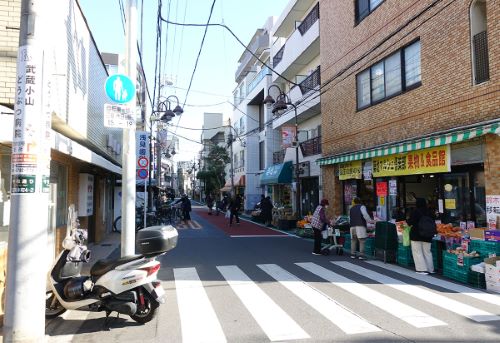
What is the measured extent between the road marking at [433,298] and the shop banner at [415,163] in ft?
11.6

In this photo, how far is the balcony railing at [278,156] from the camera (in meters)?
28.0

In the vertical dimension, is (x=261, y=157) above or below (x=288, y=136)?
above

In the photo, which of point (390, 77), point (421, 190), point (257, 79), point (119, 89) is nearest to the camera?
point (119, 89)

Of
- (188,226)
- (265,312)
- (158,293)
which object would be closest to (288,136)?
(188,226)

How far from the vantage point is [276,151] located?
103 feet

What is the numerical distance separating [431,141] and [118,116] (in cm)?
774

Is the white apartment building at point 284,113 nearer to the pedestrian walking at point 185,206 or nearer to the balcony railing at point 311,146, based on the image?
the balcony railing at point 311,146

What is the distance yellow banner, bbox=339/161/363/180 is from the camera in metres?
15.2

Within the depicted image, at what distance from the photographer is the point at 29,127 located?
4633 mm

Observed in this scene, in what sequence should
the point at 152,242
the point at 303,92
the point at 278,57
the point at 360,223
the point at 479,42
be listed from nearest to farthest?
the point at 152,242
the point at 479,42
the point at 360,223
the point at 303,92
the point at 278,57

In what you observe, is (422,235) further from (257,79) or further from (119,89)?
(257,79)

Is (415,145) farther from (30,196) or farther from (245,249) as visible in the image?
(30,196)

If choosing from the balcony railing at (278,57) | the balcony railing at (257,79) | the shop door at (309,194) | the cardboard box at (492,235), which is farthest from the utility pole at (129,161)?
the balcony railing at (257,79)

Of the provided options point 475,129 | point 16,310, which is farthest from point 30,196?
Answer: point 475,129
